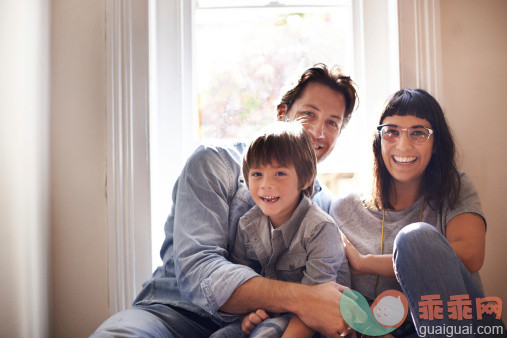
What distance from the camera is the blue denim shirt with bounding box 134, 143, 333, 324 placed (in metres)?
1.12

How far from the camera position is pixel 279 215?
4.12 feet

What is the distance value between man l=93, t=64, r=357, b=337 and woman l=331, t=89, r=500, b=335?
0.54 ft

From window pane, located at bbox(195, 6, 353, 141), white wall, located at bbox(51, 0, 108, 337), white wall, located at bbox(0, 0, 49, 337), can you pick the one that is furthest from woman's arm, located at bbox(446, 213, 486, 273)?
white wall, located at bbox(0, 0, 49, 337)

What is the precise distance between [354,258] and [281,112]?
21.9 inches

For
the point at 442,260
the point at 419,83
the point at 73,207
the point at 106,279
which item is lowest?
the point at 106,279

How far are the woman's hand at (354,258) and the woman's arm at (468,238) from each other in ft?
0.83

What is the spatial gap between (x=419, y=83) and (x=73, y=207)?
4.41ft

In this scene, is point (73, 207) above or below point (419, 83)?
below

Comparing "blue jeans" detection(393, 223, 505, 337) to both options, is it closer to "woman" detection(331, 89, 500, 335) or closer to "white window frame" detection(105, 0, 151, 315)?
"woman" detection(331, 89, 500, 335)

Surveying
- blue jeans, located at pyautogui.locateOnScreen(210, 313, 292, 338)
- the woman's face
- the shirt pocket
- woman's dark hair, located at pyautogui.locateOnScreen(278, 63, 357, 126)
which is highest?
woman's dark hair, located at pyautogui.locateOnScreen(278, 63, 357, 126)

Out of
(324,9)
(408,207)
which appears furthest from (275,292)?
(324,9)

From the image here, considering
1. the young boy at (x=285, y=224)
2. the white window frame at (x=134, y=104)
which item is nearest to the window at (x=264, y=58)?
the white window frame at (x=134, y=104)

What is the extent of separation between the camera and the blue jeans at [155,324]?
3.36ft

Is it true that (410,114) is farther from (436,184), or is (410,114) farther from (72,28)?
(72,28)
